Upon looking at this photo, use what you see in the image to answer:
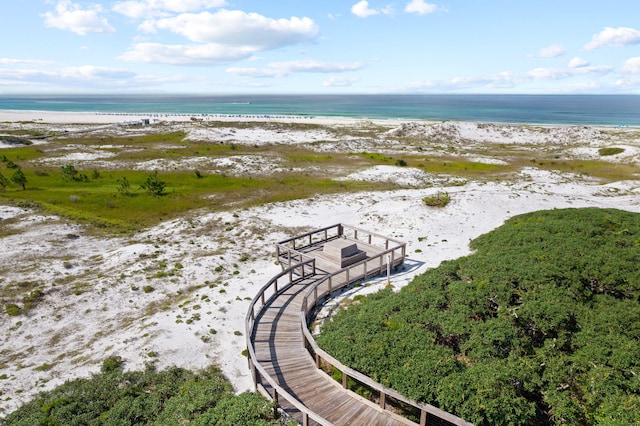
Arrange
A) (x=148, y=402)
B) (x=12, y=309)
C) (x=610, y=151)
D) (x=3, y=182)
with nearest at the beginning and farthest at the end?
(x=148, y=402), (x=12, y=309), (x=3, y=182), (x=610, y=151)

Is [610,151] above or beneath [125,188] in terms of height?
above

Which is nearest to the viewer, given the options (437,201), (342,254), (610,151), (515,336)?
(515,336)

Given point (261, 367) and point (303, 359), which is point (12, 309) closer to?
point (261, 367)

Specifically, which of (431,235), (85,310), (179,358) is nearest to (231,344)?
(179,358)

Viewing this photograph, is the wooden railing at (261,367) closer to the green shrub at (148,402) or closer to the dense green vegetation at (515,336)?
the green shrub at (148,402)

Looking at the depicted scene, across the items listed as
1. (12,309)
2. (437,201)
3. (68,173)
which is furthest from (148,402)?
(68,173)

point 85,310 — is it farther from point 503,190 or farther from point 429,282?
point 503,190

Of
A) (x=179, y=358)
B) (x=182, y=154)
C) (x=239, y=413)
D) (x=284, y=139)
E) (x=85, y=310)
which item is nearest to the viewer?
(x=239, y=413)
